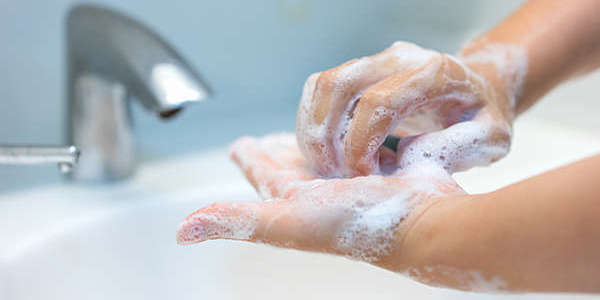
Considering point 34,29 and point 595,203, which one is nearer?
point 595,203

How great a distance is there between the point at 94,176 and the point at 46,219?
0.08 meters

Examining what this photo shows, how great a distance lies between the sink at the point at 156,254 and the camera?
52 centimetres

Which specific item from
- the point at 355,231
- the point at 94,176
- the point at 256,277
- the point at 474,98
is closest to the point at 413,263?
the point at 355,231

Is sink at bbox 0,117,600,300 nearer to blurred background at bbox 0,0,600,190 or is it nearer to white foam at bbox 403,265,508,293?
blurred background at bbox 0,0,600,190

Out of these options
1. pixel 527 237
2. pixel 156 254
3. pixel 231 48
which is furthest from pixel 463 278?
pixel 231 48

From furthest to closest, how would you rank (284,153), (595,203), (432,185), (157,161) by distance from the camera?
1. (157,161)
2. (284,153)
3. (432,185)
4. (595,203)

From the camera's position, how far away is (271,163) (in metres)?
0.45

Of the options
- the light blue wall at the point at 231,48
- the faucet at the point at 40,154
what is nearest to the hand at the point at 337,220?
the faucet at the point at 40,154

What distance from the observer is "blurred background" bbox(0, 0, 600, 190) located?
639 millimetres

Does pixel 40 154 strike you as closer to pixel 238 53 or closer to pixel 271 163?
pixel 271 163

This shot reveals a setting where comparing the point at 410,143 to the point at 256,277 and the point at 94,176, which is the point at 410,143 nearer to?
the point at 256,277

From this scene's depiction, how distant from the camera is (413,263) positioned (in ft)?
0.98

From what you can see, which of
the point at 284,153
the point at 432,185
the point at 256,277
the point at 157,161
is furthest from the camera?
the point at 157,161

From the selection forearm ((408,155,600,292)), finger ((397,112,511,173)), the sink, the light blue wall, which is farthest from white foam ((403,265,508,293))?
the light blue wall
